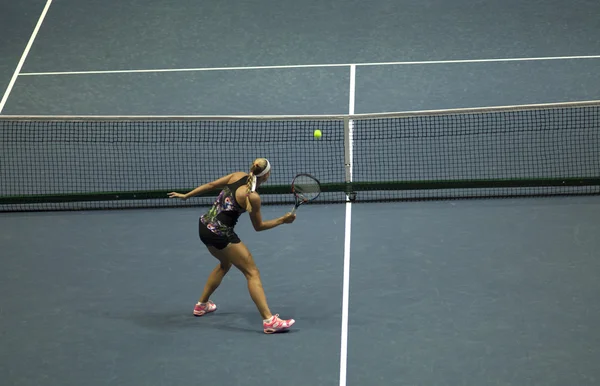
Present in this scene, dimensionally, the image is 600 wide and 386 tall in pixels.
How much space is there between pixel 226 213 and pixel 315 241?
6.15 ft

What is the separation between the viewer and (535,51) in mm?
14070

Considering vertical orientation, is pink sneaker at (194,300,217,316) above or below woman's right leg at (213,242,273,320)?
below

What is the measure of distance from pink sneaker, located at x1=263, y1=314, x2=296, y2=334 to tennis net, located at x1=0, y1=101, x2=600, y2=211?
261 centimetres

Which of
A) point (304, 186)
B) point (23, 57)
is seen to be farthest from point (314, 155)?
point (23, 57)

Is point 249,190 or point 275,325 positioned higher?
point 249,190

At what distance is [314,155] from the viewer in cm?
1184

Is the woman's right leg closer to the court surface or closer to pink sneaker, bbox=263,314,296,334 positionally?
pink sneaker, bbox=263,314,296,334

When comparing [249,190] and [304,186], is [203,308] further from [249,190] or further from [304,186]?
[304,186]

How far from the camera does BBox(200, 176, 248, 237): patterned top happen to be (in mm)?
8453

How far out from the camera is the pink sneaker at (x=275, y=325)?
8.60 m

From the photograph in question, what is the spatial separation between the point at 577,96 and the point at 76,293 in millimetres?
6603

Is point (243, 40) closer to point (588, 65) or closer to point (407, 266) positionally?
point (588, 65)

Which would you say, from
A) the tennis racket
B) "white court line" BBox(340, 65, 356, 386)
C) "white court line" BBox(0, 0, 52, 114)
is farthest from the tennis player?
"white court line" BBox(0, 0, 52, 114)

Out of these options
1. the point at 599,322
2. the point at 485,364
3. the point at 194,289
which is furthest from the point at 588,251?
the point at 194,289
